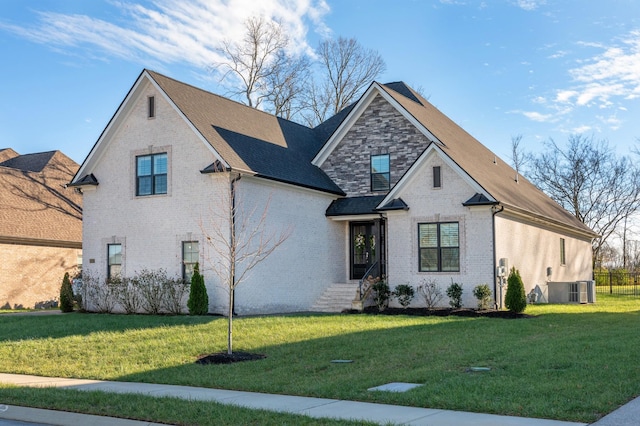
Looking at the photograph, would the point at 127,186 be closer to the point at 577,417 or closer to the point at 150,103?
the point at 150,103

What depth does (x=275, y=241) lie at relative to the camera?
2334cm

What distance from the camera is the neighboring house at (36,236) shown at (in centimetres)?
2936

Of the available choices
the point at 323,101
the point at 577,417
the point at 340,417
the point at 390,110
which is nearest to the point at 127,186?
the point at 390,110

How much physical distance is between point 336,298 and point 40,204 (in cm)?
1630

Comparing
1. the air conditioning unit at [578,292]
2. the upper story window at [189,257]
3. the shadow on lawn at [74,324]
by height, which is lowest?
the shadow on lawn at [74,324]

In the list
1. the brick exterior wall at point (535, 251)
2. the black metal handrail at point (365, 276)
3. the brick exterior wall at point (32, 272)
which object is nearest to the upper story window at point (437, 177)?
the brick exterior wall at point (535, 251)

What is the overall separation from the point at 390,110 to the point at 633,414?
20.0 metres

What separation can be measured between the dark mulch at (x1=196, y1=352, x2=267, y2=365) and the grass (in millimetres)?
305

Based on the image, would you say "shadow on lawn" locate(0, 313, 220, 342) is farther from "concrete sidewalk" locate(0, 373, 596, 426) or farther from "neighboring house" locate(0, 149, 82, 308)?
"neighboring house" locate(0, 149, 82, 308)

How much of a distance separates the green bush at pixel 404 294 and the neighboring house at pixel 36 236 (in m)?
14.2

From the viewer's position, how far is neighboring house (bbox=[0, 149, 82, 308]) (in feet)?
96.3

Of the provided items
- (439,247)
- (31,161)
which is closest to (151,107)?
(439,247)

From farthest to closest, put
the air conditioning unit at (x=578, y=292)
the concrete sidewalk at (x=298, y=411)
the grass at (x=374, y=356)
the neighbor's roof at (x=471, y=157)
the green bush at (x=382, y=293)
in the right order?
the air conditioning unit at (x=578, y=292)
the green bush at (x=382, y=293)
the neighbor's roof at (x=471, y=157)
the grass at (x=374, y=356)
the concrete sidewalk at (x=298, y=411)

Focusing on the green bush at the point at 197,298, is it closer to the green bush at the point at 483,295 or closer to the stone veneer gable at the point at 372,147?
the stone veneer gable at the point at 372,147
